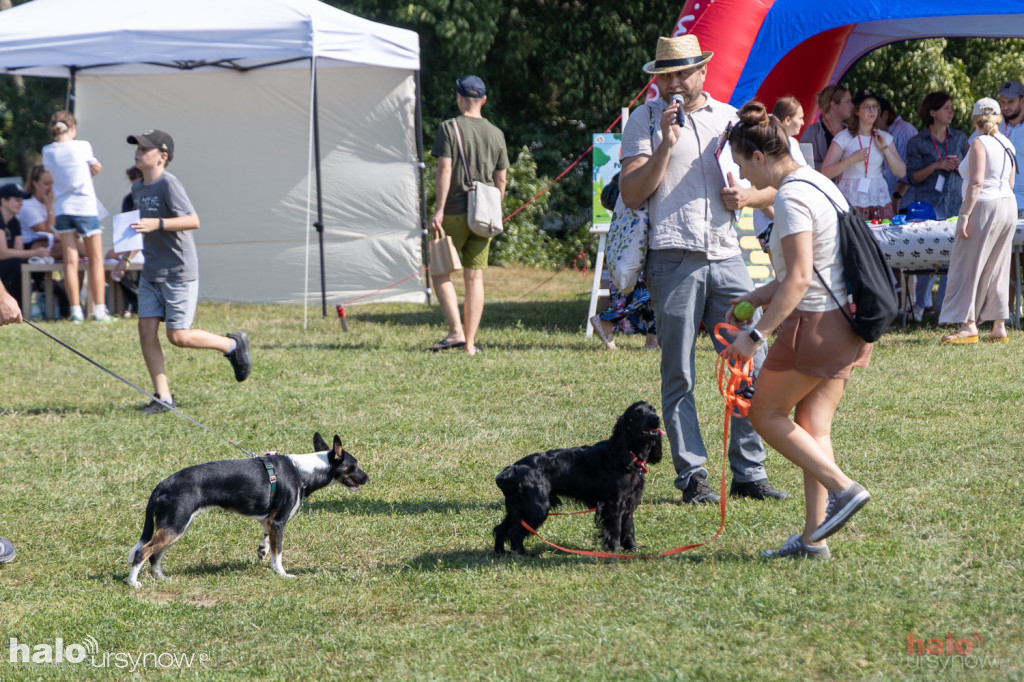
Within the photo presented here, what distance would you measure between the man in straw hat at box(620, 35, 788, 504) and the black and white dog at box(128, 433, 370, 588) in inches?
68.7

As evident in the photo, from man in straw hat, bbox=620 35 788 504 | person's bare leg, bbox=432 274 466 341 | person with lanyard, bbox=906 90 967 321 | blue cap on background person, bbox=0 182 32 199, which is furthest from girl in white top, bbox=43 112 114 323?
person with lanyard, bbox=906 90 967 321

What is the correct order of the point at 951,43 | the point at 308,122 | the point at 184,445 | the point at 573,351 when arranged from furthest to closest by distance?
the point at 951,43 → the point at 308,122 → the point at 573,351 → the point at 184,445

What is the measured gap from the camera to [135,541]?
492cm

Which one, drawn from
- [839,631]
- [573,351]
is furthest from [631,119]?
[573,351]

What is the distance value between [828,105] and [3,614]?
8.91 metres

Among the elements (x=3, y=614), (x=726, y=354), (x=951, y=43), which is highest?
(x=951, y=43)

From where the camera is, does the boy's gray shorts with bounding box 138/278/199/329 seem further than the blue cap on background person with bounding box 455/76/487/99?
No

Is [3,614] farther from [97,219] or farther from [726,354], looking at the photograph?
[97,219]

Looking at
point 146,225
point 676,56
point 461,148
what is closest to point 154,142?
point 146,225

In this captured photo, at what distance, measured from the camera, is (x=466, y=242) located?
360 inches

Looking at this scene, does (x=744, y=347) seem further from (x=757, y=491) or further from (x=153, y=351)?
(x=153, y=351)

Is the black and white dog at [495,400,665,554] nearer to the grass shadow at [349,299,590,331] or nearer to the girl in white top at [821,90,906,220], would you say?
the grass shadow at [349,299,590,331]

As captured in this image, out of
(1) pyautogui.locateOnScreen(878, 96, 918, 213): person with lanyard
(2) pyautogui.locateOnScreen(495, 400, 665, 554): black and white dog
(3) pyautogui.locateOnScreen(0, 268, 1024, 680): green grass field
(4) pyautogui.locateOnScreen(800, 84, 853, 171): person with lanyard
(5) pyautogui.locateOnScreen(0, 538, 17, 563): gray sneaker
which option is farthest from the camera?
(1) pyautogui.locateOnScreen(878, 96, 918, 213): person with lanyard

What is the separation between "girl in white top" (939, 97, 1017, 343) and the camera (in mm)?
8773
